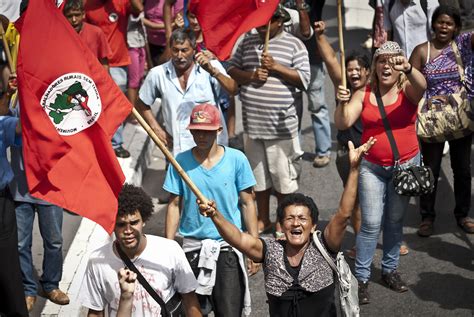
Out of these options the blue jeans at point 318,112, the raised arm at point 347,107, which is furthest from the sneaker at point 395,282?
the blue jeans at point 318,112

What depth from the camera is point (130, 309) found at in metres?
6.18

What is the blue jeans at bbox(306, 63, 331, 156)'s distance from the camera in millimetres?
11148

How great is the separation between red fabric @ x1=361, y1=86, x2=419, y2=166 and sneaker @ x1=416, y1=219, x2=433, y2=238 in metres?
1.46

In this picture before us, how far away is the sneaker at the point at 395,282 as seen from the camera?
861 centimetres

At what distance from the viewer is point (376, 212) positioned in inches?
326

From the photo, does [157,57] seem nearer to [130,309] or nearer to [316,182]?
[316,182]

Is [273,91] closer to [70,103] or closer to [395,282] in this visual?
[395,282]

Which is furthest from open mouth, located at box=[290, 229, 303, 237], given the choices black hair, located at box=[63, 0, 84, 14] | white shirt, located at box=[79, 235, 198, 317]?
black hair, located at box=[63, 0, 84, 14]

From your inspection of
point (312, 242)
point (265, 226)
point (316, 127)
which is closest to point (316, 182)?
point (316, 127)

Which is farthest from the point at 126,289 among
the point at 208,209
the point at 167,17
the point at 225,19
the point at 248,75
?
the point at 167,17

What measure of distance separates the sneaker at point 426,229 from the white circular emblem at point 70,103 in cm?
402

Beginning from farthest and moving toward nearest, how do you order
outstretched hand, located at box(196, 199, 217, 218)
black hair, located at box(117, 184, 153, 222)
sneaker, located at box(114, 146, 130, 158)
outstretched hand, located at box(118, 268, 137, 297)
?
sneaker, located at box(114, 146, 130, 158), black hair, located at box(117, 184, 153, 222), outstretched hand, located at box(196, 199, 217, 218), outstretched hand, located at box(118, 268, 137, 297)

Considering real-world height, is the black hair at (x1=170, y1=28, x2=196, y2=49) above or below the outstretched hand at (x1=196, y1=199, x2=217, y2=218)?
above

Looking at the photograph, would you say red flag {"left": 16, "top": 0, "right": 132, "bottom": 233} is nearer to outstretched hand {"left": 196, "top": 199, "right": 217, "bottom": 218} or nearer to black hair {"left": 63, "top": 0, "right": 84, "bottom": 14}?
outstretched hand {"left": 196, "top": 199, "right": 217, "bottom": 218}
